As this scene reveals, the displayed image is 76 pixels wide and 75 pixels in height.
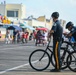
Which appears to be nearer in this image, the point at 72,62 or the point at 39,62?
the point at 72,62

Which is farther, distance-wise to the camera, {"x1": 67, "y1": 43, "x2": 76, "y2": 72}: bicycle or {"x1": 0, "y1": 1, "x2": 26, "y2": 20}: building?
{"x1": 0, "y1": 1, "x2": 26, "y2": 20}: building

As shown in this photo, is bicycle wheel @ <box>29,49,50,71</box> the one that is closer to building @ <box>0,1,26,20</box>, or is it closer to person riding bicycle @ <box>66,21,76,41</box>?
person riding bicycle @ <box>66,21,76,41</box>

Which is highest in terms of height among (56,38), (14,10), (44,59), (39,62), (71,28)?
(14,10)

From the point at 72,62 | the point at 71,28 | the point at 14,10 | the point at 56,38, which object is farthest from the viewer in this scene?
the point at 14,10

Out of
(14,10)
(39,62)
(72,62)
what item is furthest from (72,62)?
(14,10)

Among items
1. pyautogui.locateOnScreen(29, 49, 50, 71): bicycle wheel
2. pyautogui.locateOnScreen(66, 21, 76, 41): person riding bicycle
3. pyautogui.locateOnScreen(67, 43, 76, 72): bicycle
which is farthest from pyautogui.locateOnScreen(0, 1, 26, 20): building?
pyautogui.locateOnScreen(67, 43, 76, 72): bicycle

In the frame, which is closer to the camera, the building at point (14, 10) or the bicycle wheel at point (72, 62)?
the bicycle wheel at point (72, 62)

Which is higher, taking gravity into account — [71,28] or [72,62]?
[71,28]

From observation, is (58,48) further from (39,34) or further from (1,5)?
(1,5)

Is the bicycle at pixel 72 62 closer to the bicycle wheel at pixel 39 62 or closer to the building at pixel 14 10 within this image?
the bicycle wheel at pixel 39 62

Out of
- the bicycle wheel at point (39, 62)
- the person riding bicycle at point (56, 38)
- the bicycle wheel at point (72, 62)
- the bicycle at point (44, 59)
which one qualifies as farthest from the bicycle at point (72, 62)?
the bicycle wheel at point (39, 62)

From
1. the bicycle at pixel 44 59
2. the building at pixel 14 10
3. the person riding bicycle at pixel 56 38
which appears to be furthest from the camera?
the building at pixel 14 10

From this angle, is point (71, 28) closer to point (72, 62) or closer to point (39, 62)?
point (72, 62)

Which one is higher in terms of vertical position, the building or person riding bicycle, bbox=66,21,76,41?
the building
